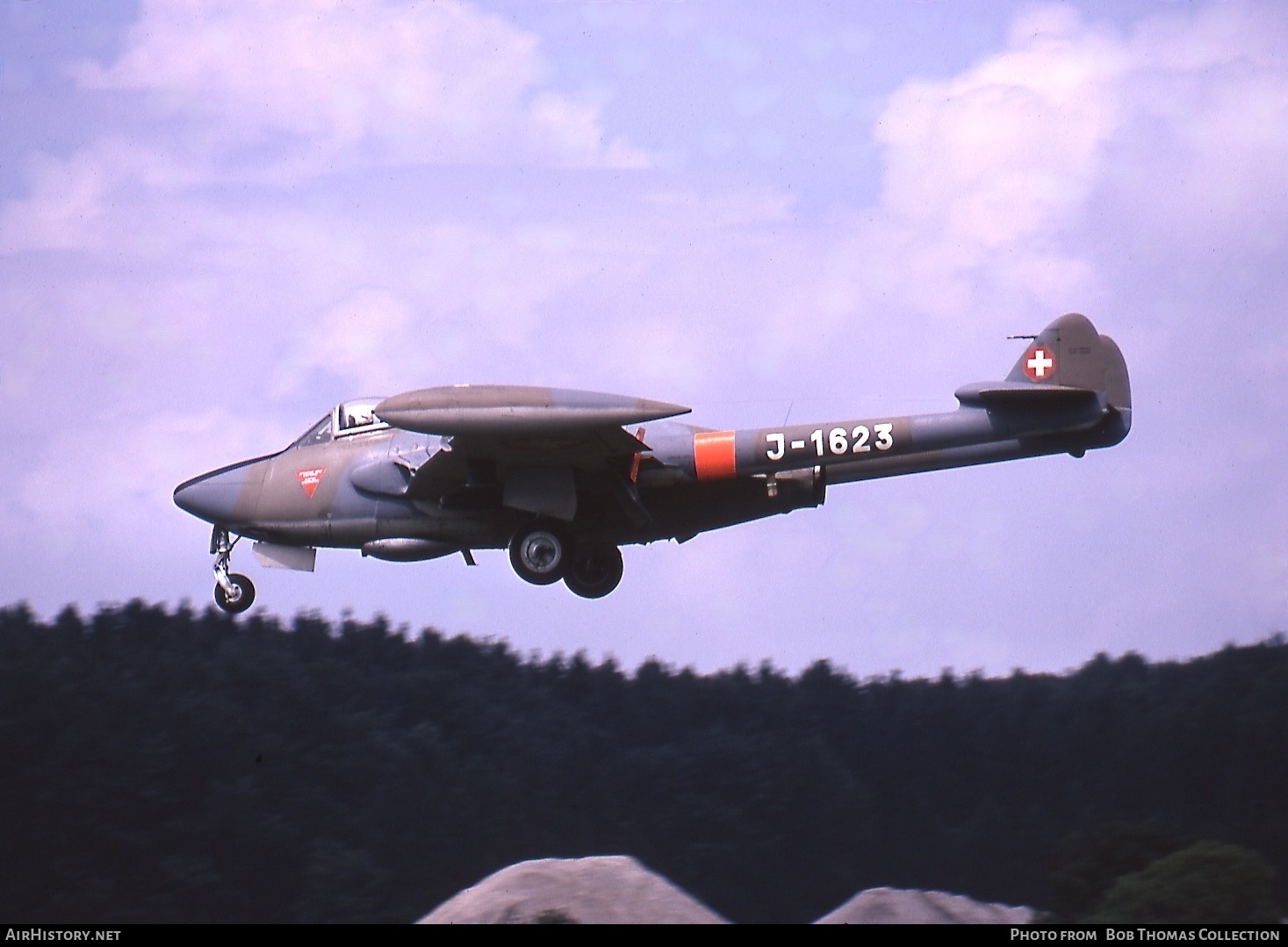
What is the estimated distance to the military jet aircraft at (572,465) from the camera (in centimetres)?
2169

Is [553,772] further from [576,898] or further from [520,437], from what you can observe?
[520,437]

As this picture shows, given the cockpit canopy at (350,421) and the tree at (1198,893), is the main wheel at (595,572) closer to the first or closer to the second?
the cockpit canopy at (350,421)

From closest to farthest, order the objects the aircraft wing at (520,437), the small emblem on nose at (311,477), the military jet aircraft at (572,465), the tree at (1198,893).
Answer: the aircraft wing at (520,437) → the military jet aircraft at (572,465) → the small emblem on nose at (311,477) → the tree at (1198,893)

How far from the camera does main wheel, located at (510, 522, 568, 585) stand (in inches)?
931

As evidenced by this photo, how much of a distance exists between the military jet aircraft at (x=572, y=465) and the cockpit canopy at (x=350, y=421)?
0.03 m

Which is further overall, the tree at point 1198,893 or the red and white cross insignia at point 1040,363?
the tree at point 1198,893

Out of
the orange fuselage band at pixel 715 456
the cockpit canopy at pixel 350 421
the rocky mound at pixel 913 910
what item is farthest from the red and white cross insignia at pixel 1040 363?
the rocky mound at pixel 913 910

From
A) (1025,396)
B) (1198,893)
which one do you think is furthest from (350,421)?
(1198,893)

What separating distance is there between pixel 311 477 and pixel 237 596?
2621 millimetres

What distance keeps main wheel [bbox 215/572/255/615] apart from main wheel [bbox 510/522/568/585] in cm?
506

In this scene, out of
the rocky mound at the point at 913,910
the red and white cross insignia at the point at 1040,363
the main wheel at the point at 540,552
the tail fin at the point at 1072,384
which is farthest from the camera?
the rocky mound at the point at 913,910

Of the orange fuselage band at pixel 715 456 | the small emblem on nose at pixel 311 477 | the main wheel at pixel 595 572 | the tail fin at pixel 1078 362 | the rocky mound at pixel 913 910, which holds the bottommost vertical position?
the rocky mound at pixel 913 910

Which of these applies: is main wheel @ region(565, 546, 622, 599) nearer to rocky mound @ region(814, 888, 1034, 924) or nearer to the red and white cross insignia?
the red and white cross insignia

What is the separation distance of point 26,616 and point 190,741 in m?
10.9
